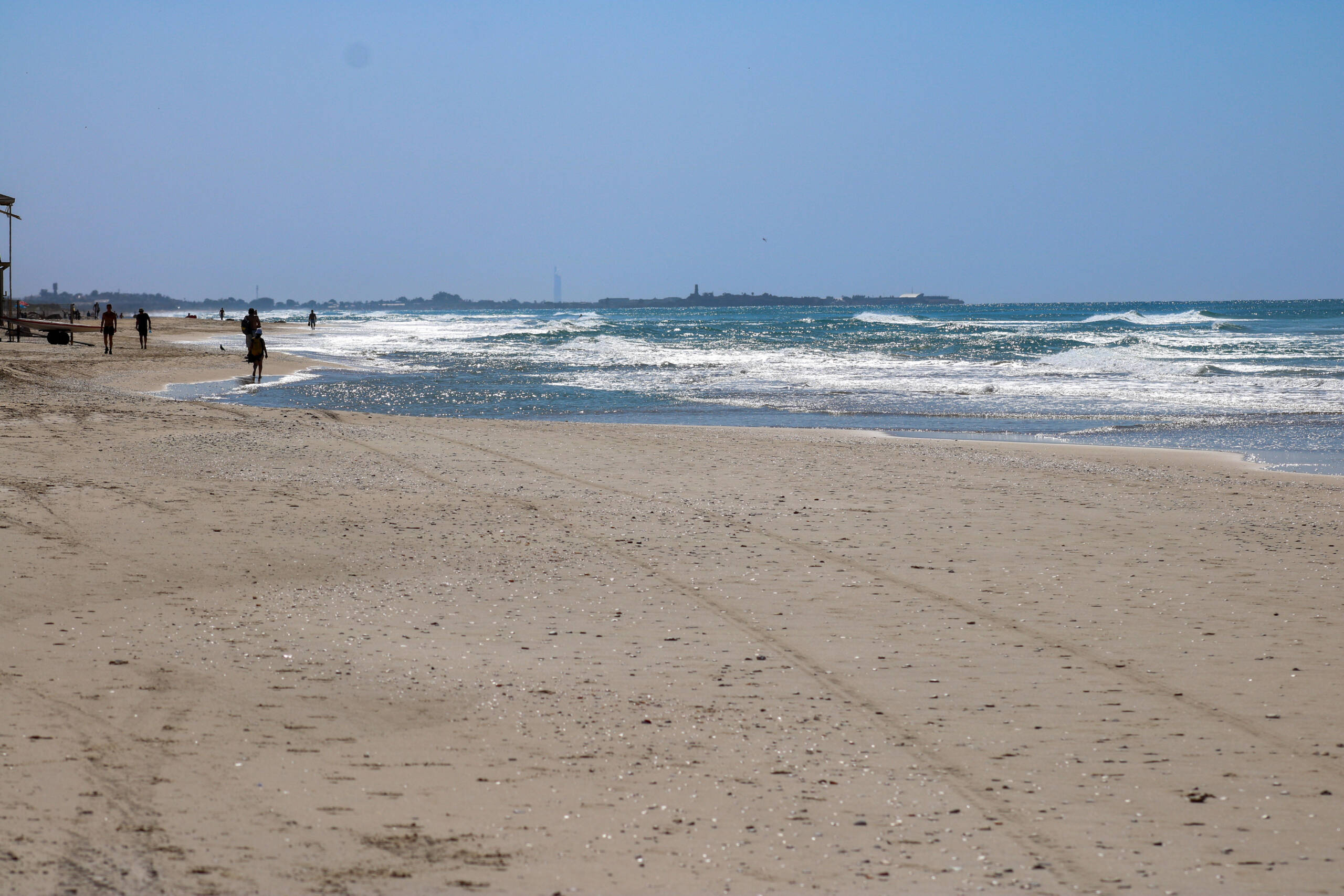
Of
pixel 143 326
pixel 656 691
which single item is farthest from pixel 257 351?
pixel 656 691

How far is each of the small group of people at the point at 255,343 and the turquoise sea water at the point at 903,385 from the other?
56cm

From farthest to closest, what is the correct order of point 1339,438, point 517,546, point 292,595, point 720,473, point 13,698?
1. point 1339,438
2. point 720,473
3. point 517,546
4. point 292,595
5. point 13,698

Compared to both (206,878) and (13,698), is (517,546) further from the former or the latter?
(206,878)

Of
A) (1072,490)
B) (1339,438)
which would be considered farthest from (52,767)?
(1339,438)

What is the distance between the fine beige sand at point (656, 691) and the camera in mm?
3330

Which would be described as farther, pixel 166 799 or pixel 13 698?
pixel 13 698

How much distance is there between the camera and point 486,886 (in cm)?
314

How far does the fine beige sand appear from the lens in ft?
10.9

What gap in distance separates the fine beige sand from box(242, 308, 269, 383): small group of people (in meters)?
16.9

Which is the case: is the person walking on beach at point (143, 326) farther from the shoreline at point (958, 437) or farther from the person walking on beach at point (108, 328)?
the shoreline at point (958, 437)

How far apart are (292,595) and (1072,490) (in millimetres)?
7085

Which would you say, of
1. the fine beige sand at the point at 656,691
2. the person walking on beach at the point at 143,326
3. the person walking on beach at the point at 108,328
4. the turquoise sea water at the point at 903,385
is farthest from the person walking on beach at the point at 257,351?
the fine beige sand at the point at 656,691

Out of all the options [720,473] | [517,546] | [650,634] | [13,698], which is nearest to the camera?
[13,698]

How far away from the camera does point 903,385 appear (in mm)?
26766
